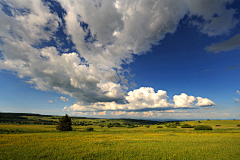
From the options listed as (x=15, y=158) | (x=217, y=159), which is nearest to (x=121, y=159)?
(x=217, y=159)

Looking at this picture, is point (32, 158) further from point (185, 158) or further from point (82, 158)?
point (185, 158)

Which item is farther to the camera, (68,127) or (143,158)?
(68,127)

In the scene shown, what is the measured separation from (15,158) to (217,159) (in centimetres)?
2688

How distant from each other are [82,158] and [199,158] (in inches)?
635

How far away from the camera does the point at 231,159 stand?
14367 millimetres

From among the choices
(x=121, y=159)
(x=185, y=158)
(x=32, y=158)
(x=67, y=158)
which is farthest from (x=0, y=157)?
(x=185, y=158)

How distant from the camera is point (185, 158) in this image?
14.7 meters

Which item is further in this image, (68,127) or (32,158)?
(68,127)

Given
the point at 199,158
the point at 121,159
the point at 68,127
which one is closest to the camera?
the point at 121,159

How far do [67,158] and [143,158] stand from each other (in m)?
10.2

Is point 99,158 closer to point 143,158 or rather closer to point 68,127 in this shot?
point 143,158

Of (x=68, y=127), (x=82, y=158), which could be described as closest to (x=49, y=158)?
(x=82, y=158)

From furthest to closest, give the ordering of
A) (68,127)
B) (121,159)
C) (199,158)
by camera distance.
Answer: (68,127) < (199,158) < (121,159)

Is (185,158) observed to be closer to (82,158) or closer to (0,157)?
(82,158)
